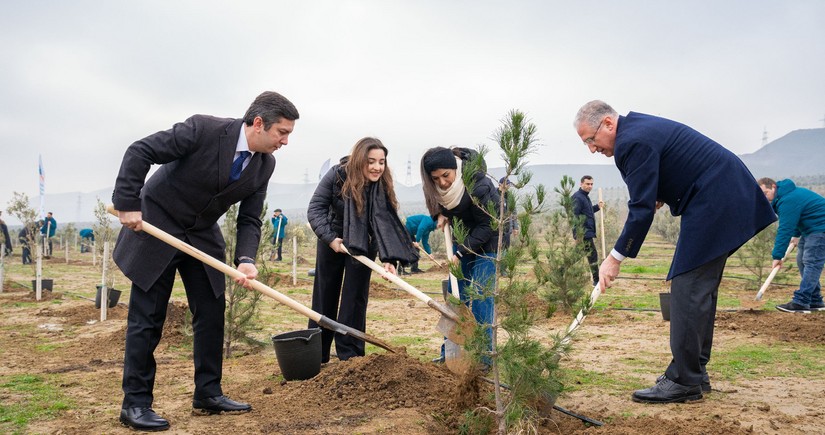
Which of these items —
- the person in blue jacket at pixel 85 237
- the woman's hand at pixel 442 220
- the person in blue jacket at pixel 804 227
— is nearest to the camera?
the woman's hand at pixel 442 220

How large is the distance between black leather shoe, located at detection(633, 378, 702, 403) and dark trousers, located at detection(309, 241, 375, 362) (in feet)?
7.14

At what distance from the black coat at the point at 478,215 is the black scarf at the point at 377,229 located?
42cm

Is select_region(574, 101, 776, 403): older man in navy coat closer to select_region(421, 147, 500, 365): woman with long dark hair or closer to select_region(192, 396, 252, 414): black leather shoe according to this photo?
select_region(421, 147, 500, 365): woman with long dark hair

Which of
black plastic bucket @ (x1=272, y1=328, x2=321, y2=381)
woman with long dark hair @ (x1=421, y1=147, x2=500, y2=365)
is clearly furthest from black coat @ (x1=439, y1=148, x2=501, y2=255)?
black plastic bucket @ (x1=272, y1=328, x2=321, y2=381)

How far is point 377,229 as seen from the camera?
4.59m

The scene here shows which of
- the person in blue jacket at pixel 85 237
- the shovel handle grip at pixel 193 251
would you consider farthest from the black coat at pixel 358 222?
the person in blue jacket at pixel 85 237

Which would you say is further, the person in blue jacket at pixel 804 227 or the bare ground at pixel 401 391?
the person in blue jacket at pixel 804 227

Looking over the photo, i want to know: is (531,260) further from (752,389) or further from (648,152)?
(752,389)

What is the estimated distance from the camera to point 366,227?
4617 mm

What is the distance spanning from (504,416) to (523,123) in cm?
153

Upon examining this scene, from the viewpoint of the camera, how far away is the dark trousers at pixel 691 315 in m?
3.86

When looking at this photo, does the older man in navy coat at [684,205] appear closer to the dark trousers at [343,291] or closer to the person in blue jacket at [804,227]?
the dark trousers at [343,291]

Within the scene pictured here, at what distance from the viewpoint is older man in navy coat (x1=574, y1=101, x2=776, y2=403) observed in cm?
373

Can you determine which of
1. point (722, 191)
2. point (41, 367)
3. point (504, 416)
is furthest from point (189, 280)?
point (722, 191)
